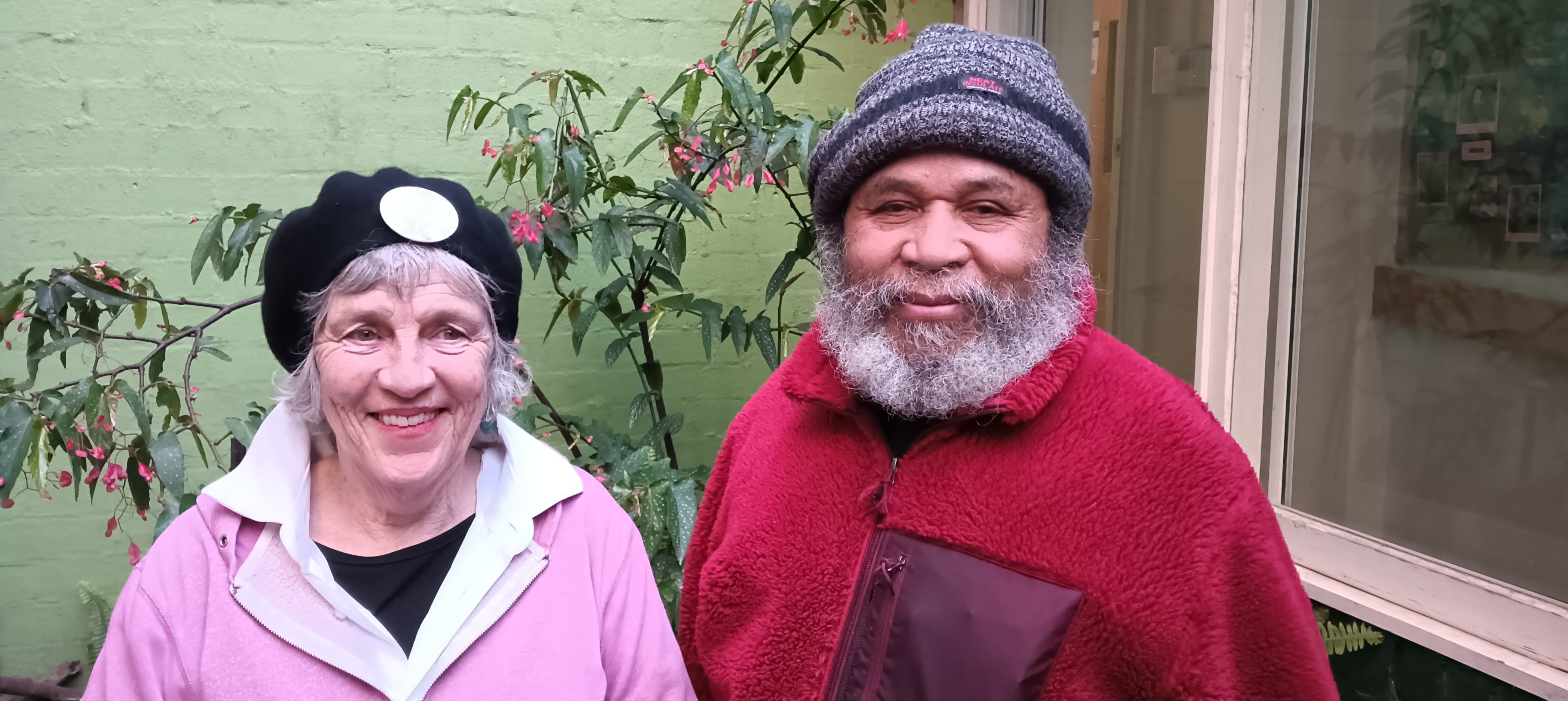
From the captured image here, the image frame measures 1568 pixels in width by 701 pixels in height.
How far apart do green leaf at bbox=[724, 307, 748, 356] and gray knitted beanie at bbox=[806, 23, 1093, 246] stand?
127 cm

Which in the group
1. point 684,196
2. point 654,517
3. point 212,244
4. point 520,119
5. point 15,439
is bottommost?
point 654,517

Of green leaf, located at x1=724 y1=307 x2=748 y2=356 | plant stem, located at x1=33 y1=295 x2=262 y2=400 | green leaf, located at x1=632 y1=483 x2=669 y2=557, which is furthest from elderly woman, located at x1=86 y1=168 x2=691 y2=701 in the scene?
green leaf, located at x1=724 y1=307 x2=748 y2=356

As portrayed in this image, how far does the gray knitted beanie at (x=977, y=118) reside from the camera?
1.07 meters

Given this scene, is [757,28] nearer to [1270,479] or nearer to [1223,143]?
[1223,143]

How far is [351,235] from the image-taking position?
120 cm

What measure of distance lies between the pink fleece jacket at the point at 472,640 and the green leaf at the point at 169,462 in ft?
1.53

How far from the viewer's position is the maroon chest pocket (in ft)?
3.32

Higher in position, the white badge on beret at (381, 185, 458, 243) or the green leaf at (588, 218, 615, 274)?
the white badge on beret at (381, 185, 458, 243)

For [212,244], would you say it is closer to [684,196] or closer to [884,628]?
[684,196]

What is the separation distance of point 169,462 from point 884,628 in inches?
51.8

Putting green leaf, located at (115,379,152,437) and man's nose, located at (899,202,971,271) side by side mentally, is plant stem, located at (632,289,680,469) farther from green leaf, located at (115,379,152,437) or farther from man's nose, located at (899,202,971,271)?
man's nose, located at (899,202,971,271)

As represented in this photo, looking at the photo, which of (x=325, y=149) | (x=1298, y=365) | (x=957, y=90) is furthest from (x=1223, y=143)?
(x=325, y=149)

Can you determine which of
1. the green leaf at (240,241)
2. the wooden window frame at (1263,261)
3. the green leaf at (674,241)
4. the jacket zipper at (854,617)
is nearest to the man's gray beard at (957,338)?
the jacket zipper at (854,617)

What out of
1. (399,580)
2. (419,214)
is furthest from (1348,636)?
(419,214)
